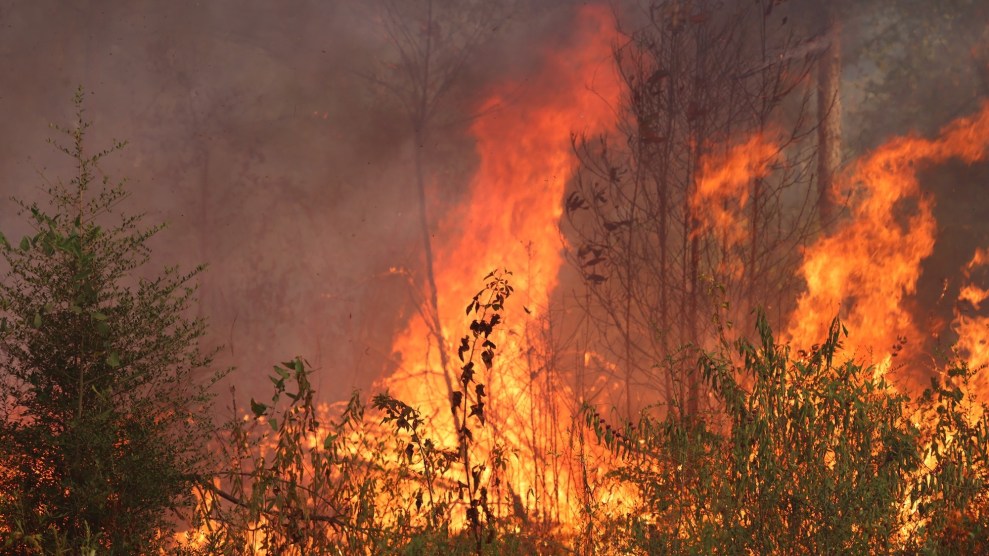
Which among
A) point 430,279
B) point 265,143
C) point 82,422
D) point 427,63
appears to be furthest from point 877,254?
point 82,422

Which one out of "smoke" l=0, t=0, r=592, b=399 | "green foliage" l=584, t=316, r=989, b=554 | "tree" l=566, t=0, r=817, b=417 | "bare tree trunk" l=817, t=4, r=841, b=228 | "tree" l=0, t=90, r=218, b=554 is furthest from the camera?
"bare tree trunk" l=817, t=4, r=841, b=228

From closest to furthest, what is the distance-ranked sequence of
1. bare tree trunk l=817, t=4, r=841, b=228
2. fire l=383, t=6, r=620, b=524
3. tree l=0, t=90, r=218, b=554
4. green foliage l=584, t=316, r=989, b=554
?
1. green foliage l=584, t=316, r=989, b=554
2. tree l=0, t=90, r=218, b=554
3. fire l=383, t=6, r=620, b=524
4. bare tree trunk l=817, t=4, r=841, b=228

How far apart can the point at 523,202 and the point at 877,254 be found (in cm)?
205

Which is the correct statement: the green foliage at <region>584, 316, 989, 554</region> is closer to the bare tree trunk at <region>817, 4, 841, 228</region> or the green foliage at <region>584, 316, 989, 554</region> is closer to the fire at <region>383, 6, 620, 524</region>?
the fire at <region>383, 6, 620, 524</region>

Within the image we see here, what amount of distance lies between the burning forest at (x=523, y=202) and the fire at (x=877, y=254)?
0.7 inches

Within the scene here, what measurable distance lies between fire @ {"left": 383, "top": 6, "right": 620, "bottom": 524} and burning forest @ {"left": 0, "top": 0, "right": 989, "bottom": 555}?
0.01 m

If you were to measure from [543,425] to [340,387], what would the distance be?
3.61 ft

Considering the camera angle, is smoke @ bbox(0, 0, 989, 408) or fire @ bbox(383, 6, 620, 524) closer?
smoke @ bbox(0, 0, 989, 408)

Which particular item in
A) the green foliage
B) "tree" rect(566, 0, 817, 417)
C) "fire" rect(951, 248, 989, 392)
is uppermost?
"tree" rect(566, 0, 817, 417)

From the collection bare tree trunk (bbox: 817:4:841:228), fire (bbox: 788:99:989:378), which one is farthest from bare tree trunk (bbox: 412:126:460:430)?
bare tree trunk (bbox: 817:4:841:228)

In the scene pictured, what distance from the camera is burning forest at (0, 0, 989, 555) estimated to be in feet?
15.7

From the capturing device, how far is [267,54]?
5008 millimetres

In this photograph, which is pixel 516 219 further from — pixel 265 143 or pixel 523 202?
pixel 265 143

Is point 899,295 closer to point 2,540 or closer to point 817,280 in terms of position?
point 817,280
